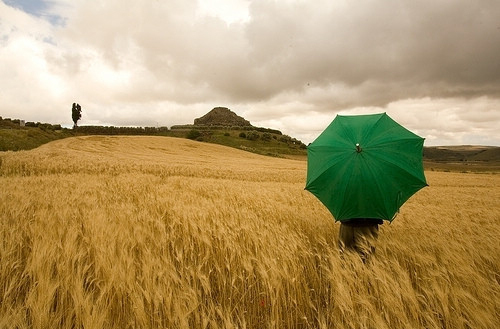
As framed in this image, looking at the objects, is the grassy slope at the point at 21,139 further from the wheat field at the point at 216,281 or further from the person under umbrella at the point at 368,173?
the person under umbrella at the point at 368,173

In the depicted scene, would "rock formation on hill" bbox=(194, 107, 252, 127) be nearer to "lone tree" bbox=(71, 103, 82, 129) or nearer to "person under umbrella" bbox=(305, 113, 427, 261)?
"lone tree" bbox=(71, 103, 82, 129)

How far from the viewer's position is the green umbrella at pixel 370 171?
315cm

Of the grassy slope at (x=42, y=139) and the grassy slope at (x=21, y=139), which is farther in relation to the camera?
the grassy slope at (x=42, y=139)

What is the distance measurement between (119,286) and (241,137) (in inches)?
3471

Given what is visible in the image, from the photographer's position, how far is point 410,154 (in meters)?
3.27

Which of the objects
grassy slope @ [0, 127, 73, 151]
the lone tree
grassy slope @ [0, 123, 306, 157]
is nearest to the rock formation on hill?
grassy slope @ [0, 123, 306, 157]

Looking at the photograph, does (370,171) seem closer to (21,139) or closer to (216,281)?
(216,281)

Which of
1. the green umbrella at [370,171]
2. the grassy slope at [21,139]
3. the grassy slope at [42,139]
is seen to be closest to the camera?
the green umbrella at [370,171]

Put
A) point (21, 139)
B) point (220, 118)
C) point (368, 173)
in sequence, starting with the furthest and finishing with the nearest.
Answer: point (220, 118)
point (21, 139)
point (368, 173)

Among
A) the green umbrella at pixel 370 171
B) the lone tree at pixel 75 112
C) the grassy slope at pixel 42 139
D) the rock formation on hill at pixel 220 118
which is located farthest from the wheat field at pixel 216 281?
the rock formation on hill at pixel 220 118

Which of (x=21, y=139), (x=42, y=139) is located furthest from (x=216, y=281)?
(x=42, y=139)

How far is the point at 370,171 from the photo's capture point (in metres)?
3.14

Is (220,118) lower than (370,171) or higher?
higher

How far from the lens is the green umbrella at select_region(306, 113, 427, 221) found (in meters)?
3.15
